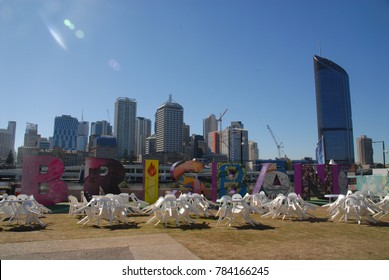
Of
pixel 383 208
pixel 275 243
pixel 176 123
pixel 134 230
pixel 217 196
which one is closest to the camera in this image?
pixel 275 243

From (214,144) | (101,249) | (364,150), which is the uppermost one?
(214,144)

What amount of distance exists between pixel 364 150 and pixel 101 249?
506ft

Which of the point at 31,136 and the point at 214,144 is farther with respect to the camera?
the point at 214,144

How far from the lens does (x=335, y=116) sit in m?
121

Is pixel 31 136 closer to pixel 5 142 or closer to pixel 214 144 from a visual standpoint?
pixel 5 142

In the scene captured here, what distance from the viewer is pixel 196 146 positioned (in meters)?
164

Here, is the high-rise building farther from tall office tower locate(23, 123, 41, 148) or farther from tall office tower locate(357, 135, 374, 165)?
tall office tower locate(357, 135, 374, 165)

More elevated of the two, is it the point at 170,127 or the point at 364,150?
the point at 170,127

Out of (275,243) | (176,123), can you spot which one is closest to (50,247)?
(275,243)

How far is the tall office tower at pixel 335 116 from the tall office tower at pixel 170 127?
77229mm

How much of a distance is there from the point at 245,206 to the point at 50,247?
776 cm

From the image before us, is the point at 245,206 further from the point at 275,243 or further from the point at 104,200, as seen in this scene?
the point at 104,200

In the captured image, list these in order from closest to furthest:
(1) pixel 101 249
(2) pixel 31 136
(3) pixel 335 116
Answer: (1) pixel 101 249 → (3) pixel 335 116 → (2) pixel 31 136

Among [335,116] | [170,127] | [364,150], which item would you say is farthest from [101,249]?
[170,127]
